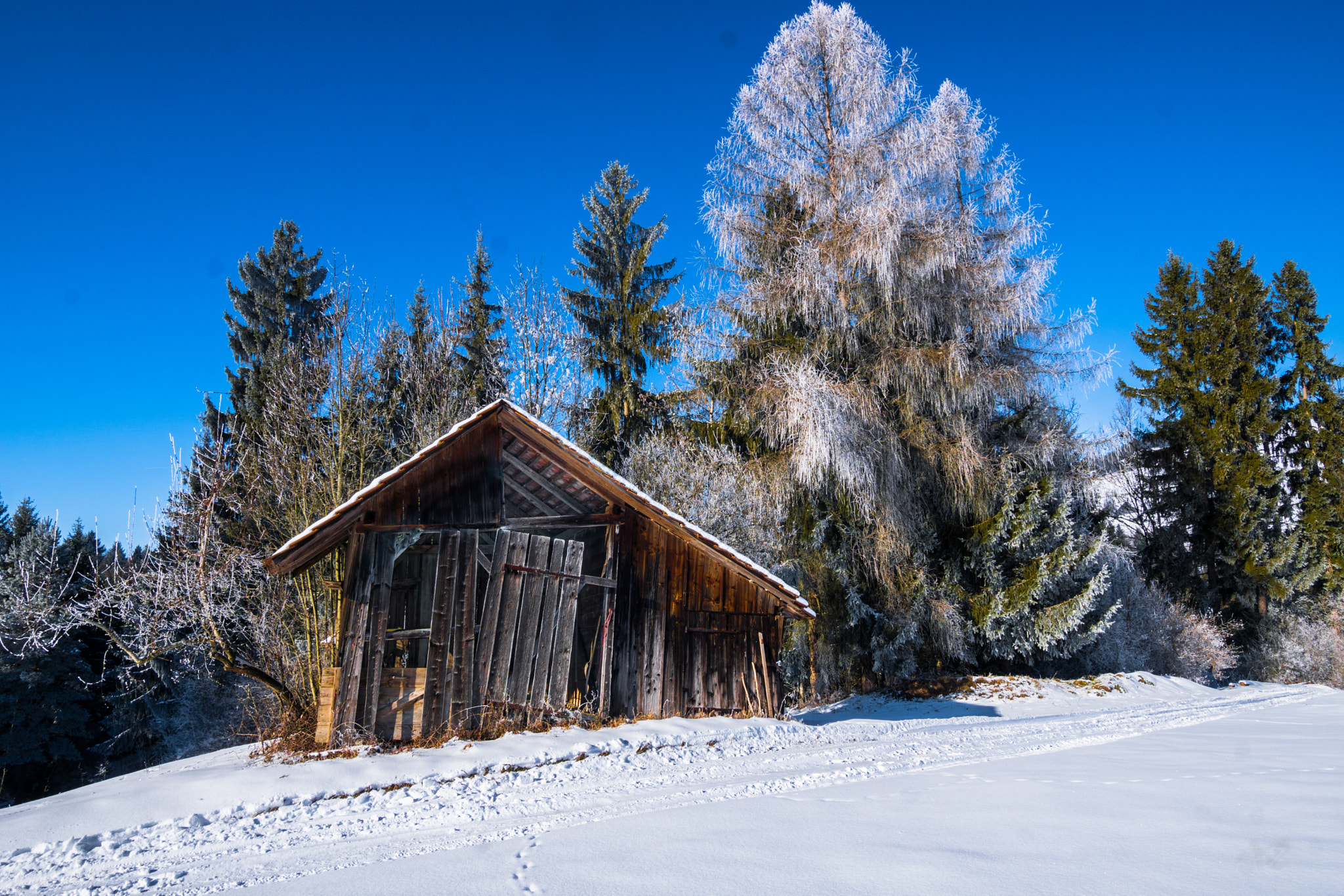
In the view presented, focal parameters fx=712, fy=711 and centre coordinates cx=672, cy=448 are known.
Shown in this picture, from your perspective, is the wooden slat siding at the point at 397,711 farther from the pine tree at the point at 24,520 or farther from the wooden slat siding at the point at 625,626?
the pine tree at the point at 24,520

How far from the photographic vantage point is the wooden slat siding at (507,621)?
9.53 meters

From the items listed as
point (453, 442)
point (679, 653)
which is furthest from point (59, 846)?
point (679, 653)

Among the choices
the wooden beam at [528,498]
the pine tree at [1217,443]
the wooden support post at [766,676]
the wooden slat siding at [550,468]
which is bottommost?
the wooden support post at [766,676]

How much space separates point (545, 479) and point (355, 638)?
127 inches

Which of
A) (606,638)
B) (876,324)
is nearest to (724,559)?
(606,638)

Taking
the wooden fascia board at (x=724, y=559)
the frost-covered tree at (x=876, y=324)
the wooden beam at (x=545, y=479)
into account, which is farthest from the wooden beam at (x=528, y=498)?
the frost-covered tree at (x=876, y=324)

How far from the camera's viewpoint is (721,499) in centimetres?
1669

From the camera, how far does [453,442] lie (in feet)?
32.0

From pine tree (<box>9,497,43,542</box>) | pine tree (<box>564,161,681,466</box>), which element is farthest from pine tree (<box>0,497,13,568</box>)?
pine tree (<box>564,161,681,466</box>)

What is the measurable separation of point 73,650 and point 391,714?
22.5 metres

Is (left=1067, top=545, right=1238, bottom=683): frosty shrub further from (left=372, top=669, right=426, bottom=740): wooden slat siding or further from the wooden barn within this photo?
(left=372, top=669, right=426, bottom=740): wooden slat siding

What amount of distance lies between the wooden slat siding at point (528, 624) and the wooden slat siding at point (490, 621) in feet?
0.93

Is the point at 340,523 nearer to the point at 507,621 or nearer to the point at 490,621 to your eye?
the point at 490,621

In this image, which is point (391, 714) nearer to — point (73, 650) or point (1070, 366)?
point (1070, 366)
